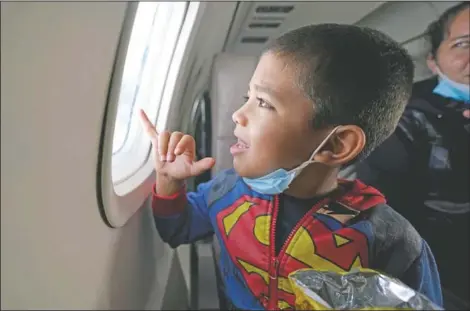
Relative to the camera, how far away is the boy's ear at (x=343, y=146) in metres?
0.81

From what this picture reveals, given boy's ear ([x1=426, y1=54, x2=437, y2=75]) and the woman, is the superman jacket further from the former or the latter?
boy's ear ([x1=426, y1=54, x2=437, y2=75])

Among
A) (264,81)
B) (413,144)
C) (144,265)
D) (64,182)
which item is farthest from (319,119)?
(144,265)

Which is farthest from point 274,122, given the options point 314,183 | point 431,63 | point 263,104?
point 431,63

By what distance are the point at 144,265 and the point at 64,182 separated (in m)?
0.58

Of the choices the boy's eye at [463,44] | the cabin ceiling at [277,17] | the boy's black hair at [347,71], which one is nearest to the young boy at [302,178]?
the boy's black hair at [347,71]

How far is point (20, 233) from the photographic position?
56cm

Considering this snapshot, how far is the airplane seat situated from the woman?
9.1 inches

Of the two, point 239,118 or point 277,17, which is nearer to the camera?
point 239,118

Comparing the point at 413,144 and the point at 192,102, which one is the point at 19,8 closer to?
the point at 192,102

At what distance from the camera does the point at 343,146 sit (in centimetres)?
83

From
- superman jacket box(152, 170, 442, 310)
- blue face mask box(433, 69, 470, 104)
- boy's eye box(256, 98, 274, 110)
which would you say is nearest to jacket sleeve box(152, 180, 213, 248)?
superman jacket box(152, 170, 442, 310)

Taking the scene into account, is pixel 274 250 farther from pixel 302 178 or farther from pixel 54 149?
pixel 54 149

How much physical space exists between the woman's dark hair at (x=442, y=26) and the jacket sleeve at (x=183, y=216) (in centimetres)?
52

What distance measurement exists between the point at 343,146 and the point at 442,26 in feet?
1.33
